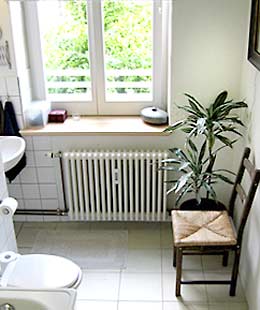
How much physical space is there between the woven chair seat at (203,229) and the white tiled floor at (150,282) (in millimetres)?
412

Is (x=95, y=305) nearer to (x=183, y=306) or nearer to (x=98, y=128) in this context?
(x=183, y=306)

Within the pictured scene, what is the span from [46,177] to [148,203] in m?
0.80

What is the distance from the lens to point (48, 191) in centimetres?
335

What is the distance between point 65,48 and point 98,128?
66cm

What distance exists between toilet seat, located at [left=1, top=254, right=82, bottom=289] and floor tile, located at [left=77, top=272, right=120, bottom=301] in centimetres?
50

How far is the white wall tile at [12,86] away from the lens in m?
3.03

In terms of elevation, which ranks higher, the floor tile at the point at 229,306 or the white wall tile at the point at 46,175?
the white wall tile at the point at 46,175

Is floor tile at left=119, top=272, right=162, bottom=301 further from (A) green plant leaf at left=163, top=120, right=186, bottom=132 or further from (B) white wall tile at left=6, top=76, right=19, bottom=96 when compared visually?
(B) white wall tile at left=6, top=76, right=19, bottom=96

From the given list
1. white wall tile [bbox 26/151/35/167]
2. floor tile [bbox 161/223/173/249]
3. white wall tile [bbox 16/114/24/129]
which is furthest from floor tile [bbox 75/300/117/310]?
white wall tile [bbox 16/114/24/129]

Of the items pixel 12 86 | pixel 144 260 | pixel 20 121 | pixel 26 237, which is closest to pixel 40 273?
pixel 144 260

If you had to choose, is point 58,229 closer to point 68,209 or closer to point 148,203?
point 68,209

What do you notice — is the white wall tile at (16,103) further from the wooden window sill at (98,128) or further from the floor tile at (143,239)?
the floor tile at (143,239)

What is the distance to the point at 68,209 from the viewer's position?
338cm

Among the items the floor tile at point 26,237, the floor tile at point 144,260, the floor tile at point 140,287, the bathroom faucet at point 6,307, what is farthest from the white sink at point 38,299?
the floor tile at point 26,237
